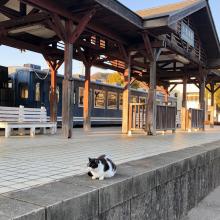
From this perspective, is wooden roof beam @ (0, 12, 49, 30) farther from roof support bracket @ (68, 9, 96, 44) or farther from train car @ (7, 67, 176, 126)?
train car @ (7, 67, 176, 126)

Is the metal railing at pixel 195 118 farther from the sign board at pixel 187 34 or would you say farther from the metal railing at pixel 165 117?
the sign board at pixel 187 34

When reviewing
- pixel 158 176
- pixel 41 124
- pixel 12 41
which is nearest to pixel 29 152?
pixel 158 176

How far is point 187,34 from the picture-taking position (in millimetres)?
15047

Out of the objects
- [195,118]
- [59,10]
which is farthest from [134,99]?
[59,10]

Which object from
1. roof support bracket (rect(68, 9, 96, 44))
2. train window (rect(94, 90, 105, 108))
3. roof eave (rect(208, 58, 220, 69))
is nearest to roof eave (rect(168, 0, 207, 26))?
roof support bracket (rect(68, 9, 96, 44))

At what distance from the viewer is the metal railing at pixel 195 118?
16.8 m

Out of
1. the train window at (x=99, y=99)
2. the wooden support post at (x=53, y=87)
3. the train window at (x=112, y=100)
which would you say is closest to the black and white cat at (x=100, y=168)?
the wooden support post at (x=53, y=87)

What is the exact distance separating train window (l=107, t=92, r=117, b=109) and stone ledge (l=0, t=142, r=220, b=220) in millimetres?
12564

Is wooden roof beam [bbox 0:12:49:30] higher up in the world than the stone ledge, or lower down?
higher up

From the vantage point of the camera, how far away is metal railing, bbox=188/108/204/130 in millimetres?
16800

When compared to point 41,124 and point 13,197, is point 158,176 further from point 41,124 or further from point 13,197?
point 41,124

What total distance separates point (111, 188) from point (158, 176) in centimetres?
Answer: 143

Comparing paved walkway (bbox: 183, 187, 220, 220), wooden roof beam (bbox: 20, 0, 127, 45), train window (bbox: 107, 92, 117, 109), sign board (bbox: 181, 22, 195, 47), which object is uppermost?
sign board (bbox: 181, 22, 195, 47)

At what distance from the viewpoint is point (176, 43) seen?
46.8 feet
